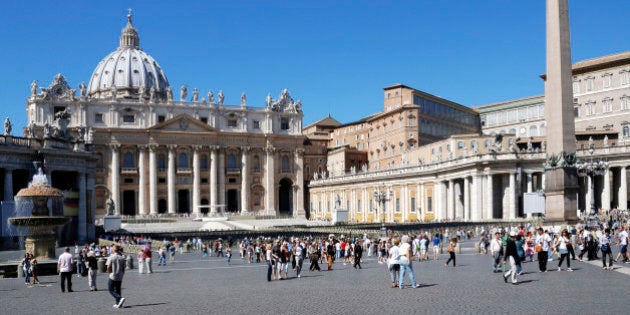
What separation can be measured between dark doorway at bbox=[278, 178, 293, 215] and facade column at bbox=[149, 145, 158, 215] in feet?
58.6

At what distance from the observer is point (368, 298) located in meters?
14.0

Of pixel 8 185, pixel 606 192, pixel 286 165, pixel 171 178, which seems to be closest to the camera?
pixel 8 185

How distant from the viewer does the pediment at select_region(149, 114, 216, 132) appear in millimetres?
84500

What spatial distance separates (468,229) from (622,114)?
31917 millimetres

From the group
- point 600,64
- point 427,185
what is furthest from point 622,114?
point 427,185

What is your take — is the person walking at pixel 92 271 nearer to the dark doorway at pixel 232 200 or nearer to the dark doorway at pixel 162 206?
the dark doorway at pixel 162 206

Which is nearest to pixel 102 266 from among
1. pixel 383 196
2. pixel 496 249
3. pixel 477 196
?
pixel 496 249

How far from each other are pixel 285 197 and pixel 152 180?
65.8 feet

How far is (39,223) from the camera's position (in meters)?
21.9

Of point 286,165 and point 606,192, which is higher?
point 286,165

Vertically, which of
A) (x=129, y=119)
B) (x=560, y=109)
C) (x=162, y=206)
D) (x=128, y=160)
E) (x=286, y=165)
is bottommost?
(x=162, y=206)

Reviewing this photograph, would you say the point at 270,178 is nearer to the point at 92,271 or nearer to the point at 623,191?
the point at 623,191

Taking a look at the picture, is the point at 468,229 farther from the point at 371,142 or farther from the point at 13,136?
the point at 371,142

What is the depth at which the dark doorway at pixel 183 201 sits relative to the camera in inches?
3465
